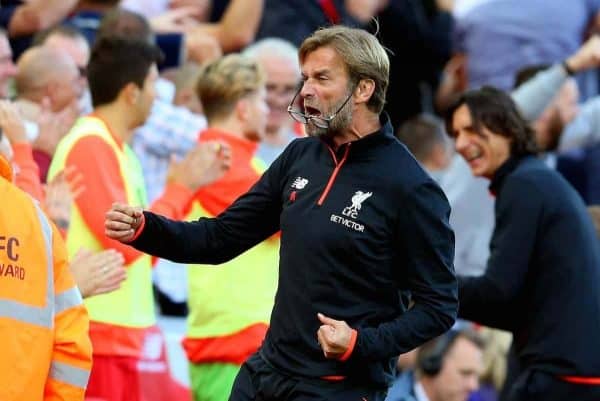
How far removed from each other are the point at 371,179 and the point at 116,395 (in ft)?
7.66

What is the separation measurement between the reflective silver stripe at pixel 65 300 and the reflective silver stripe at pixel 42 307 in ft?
0.22

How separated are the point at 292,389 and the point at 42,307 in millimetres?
964

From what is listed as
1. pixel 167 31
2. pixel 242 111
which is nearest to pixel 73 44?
pixel 167 31

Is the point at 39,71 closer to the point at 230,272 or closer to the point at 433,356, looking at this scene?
the point at 230,272

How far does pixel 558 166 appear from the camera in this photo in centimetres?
1106

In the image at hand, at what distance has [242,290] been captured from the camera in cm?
740

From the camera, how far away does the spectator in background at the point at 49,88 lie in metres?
8.05

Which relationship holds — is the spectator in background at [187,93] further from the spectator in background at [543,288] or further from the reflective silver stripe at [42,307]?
the reflective silver stripe at [42,307]

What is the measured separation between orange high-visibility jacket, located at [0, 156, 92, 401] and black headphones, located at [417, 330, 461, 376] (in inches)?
154

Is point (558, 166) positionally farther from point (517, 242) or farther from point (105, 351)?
point (105, 351)

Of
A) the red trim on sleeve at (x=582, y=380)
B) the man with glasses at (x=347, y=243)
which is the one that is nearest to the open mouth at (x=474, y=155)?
the red trim on sleeve at (x=582, y=380)

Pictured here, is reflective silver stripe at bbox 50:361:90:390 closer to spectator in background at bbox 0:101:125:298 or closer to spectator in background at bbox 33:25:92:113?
spectator in background at bbox 0:101:125:298

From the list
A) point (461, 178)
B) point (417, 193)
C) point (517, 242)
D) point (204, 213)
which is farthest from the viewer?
point (461, 178)

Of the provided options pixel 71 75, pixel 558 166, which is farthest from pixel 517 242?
pixel 558 166
